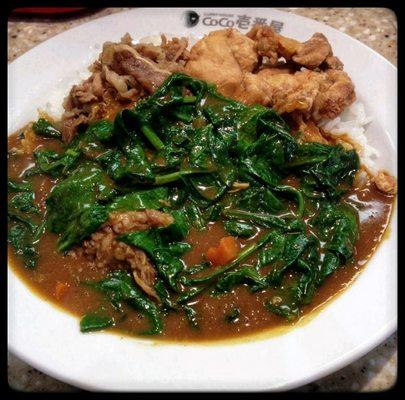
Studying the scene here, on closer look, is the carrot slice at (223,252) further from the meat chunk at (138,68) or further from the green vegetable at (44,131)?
the green vegetable at (44,131)

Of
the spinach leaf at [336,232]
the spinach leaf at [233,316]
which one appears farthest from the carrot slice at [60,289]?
the spinach leaf at [336,232]

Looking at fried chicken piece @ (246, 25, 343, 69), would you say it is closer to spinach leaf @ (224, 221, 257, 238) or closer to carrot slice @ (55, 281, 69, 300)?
spinach leaf @ (224, 221, 257, 238)

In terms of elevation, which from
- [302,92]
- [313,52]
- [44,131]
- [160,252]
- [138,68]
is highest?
[138,68]

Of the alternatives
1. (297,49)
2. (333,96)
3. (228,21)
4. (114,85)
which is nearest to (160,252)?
(114,85)

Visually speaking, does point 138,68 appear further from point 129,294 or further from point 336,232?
point 336,232

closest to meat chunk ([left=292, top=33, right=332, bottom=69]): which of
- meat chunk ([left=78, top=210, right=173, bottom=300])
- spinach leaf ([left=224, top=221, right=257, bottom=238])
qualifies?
spinach leaf ([left=224, top=221, right=257, bottom=238])

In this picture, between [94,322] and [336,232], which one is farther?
[336,232]

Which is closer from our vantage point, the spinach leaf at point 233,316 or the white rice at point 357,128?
the spinach leaf at point 233,316
